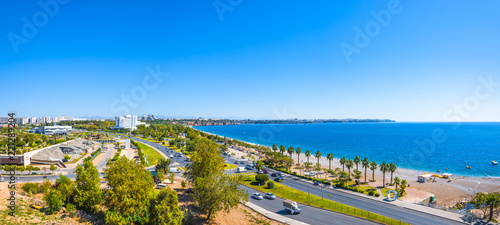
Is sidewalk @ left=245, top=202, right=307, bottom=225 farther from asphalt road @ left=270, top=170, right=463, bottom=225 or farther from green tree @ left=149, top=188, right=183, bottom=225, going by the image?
asphalt road @ left=270, top=170, right=463, bottom=225

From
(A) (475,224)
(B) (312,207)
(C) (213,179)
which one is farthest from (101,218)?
(A) (475,224)

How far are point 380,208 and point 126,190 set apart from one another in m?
36.3

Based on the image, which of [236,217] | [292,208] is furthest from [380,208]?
[236,217]

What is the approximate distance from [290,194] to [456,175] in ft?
193

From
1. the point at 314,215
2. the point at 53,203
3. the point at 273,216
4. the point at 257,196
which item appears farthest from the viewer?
the point at 257,196

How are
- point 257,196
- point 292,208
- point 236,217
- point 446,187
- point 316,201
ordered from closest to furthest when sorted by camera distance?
1. point 236,217
2. point 292,208
3. point 316,201
4. point 257,196
5. point 446,187

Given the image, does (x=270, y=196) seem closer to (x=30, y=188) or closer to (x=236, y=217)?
(x=236, y=217)

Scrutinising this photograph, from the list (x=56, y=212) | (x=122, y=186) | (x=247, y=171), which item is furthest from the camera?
(x=247, y=171)

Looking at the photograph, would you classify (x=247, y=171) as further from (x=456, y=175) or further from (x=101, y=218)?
(x=456, y=175)

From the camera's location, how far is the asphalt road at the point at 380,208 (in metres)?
32.7

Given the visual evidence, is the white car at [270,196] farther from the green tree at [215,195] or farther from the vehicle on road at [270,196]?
the green tree at [215,195]

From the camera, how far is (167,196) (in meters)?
27.4

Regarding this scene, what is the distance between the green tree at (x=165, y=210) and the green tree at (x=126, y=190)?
123 centimetres

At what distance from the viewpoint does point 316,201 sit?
39.8 metres
